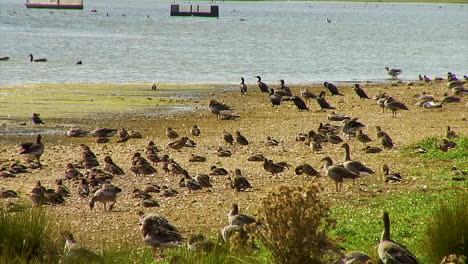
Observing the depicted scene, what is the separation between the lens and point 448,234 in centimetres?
970

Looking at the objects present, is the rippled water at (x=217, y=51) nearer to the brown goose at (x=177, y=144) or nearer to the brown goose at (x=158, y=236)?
the brown goose at (x=177, y=144)

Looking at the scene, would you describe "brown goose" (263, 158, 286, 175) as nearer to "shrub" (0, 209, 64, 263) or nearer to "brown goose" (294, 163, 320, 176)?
"brown goose" (294, 163, 320, 176)

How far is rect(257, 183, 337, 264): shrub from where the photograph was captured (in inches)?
340

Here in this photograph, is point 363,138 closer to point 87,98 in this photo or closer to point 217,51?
point 87,98

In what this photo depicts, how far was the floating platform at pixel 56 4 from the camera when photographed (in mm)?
137375

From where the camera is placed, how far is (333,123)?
27.7 metres

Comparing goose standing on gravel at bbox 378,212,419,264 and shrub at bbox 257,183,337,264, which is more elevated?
shrub at bbox 257,183,337,264

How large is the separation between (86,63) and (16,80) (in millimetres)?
12968

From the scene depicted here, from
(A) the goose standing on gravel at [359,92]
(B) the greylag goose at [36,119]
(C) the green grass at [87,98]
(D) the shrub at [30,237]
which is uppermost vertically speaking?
(D) the shrub at [30,237]

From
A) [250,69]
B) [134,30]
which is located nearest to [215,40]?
[134,30]

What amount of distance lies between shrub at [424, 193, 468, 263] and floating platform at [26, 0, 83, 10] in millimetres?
132013

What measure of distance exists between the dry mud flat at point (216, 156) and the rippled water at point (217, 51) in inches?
476

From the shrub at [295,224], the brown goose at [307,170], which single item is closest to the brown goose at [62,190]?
the brown goose at [307,170]

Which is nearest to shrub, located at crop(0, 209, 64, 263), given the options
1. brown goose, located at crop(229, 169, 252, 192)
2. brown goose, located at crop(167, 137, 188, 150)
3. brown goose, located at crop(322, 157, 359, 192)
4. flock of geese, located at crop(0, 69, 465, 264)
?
flock of geese, located at crop(0, 69, 465, 264)
